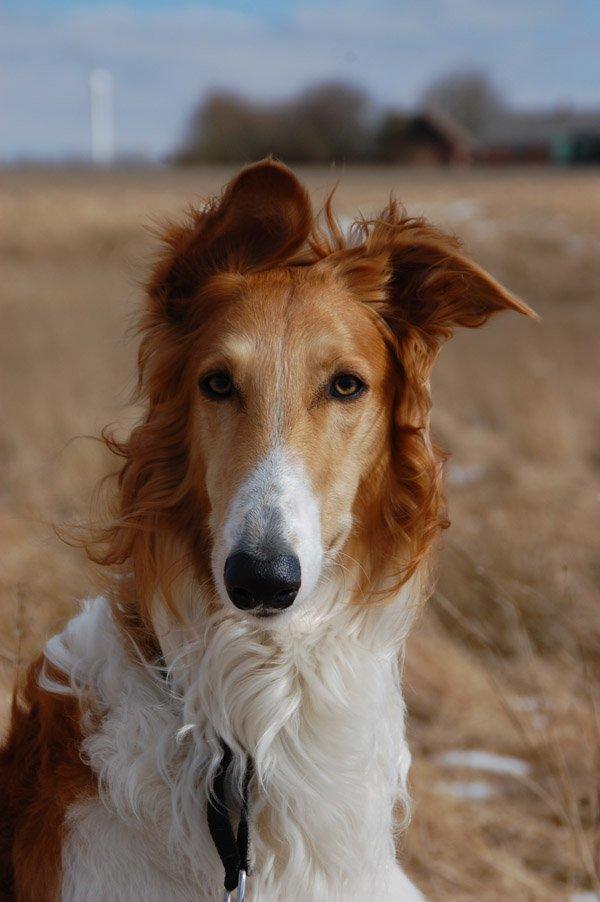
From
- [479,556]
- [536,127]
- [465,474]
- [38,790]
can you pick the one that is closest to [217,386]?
[38,790]

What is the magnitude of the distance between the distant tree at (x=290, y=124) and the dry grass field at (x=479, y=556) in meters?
12.0

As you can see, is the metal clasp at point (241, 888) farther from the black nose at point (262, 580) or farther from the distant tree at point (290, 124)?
the distant tree at point (290, 124)

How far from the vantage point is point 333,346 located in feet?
9.57

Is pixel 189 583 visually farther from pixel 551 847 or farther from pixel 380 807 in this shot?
pixel 551 847

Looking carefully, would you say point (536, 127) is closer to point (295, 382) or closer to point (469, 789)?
point (469, 789)

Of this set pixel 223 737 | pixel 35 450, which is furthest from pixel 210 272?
pixel 35 450

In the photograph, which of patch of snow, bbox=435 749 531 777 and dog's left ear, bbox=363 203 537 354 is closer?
dog's left ear, bbox=363 203 537 354

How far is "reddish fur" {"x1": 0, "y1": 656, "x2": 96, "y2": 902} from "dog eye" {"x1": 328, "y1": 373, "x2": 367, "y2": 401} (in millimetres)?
1122

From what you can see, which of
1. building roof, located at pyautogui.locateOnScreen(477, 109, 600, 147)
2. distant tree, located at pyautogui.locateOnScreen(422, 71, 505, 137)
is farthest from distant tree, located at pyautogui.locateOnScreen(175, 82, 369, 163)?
building roof, located at pyautogui.locateOnScreen(477, 109, 600, 147)

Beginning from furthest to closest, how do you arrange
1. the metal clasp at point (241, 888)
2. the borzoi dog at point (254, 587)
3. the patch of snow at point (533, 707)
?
→ 1. the patch of snow at point (533, 707)
2. the borzoi dog at point (254, 587)
3. the metal clasp at point (241, 888)

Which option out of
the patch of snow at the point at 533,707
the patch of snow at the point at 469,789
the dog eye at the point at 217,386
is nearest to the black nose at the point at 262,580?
the dog eye at the point at 217,386

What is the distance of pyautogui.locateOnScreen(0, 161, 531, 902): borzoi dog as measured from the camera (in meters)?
2.68

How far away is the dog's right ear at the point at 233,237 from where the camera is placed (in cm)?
304

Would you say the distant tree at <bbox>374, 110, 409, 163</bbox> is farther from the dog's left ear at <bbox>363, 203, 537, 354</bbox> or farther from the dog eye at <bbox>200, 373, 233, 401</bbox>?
the dog eye at <bbox>200, 373, 233, 401</bbox>
